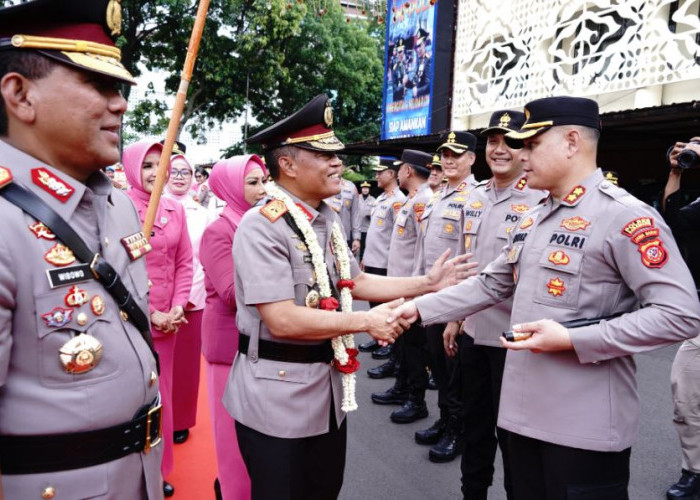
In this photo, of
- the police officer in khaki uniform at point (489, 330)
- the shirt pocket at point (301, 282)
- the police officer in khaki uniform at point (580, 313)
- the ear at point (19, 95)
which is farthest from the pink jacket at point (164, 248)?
the police officer in khaki uniform at point (580, 313)

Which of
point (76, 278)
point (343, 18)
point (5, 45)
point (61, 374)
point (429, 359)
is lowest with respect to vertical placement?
point (429, 359)

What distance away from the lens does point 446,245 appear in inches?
176

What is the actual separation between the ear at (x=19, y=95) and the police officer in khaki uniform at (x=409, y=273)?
3.81 meters

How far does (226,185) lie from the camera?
131 inches

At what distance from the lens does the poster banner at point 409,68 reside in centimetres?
1348

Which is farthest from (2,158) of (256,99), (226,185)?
(256,99)

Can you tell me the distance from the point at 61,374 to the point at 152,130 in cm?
1738

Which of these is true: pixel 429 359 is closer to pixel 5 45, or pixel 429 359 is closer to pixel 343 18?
pixel 5 45

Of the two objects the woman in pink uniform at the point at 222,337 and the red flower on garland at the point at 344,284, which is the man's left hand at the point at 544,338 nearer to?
the red flower on garland at the point at 344,284

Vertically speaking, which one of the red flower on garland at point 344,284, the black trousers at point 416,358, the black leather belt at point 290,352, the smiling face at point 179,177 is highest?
the smiling face at point 179,177

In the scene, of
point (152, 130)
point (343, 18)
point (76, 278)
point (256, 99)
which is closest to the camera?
point (76, 278)

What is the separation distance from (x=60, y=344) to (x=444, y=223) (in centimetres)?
360

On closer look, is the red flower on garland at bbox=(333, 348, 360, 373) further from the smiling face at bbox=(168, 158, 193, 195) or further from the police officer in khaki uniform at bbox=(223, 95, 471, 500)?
the smiling face at bbox=(168, 158, 193, 195)

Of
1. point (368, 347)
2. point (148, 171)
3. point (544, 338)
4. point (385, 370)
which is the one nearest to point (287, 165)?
point (544, 338)
